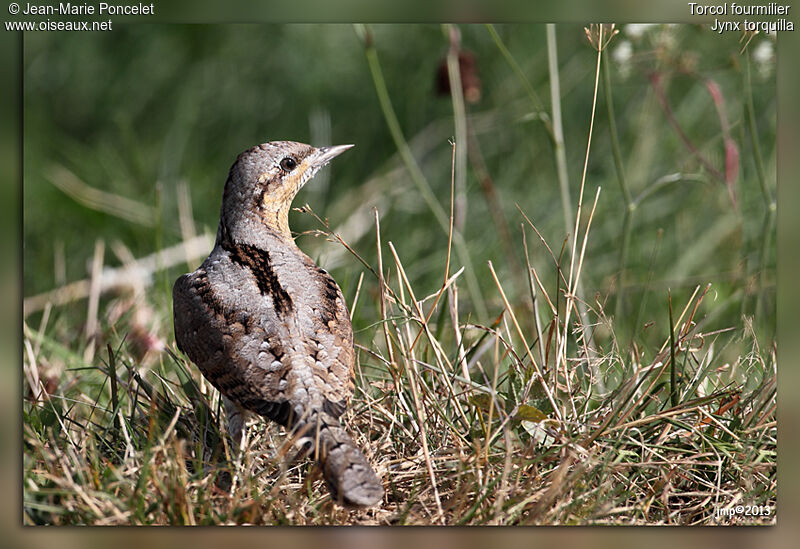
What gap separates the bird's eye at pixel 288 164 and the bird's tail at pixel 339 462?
43.0 inches

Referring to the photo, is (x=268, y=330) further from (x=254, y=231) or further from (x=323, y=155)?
(x=323, y=155)

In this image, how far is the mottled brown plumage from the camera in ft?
8.43

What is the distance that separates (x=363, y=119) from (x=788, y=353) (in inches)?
169

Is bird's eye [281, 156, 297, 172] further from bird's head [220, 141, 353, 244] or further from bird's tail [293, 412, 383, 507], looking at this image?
bird's tail [293, 412, 383, 507]

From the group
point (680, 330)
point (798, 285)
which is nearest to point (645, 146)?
point (680, 330)

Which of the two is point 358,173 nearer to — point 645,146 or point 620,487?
point 645,146

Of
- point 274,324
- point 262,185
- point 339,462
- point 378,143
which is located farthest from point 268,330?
point 378,143

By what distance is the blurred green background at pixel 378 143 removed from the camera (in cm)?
554

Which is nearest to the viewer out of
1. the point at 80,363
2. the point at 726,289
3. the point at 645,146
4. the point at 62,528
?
the point at 62,528

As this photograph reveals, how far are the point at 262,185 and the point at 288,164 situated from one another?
130 millimetres

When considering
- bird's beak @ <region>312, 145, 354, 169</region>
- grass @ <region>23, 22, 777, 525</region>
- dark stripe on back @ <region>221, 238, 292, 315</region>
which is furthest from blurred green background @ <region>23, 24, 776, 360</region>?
dark stripe on back @ <region>221, 238, 292, 315</region>

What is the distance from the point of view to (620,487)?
8.89 feet

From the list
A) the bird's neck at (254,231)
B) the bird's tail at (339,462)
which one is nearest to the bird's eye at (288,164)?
the bird's neck at (254,231)

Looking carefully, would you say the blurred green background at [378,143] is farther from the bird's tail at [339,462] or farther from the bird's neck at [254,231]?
the bird's tail at [339,462]
